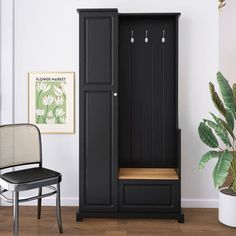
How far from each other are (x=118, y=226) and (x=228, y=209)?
1.03 m

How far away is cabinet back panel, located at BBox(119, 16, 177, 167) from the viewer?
3299mm

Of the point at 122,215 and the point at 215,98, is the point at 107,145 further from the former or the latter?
the point at 215,98

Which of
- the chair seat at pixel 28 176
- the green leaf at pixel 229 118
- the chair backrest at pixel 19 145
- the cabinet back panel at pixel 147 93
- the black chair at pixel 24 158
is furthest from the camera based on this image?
the cabinet back panel at pixel 147 93

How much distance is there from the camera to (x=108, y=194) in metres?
3.01

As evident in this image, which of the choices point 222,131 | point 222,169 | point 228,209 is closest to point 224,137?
point 222,131

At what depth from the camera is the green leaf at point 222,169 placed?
8.37 feet

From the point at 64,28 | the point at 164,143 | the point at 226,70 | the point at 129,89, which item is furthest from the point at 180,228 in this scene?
the point at 226,70

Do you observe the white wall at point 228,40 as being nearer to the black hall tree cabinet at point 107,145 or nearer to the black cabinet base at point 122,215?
the black hall tree cabinet at point 107,145

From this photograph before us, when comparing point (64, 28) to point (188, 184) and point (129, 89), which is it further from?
point (188, 184)

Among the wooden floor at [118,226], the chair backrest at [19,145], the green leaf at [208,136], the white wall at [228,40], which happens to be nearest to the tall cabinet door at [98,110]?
the wooden floor at [118,226]

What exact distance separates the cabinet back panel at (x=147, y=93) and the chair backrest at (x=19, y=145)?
0.90 metres

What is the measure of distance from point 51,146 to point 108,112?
86cm

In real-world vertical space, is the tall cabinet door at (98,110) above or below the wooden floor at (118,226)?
above

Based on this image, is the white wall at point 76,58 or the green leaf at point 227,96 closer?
the green leaf at point 227,96
